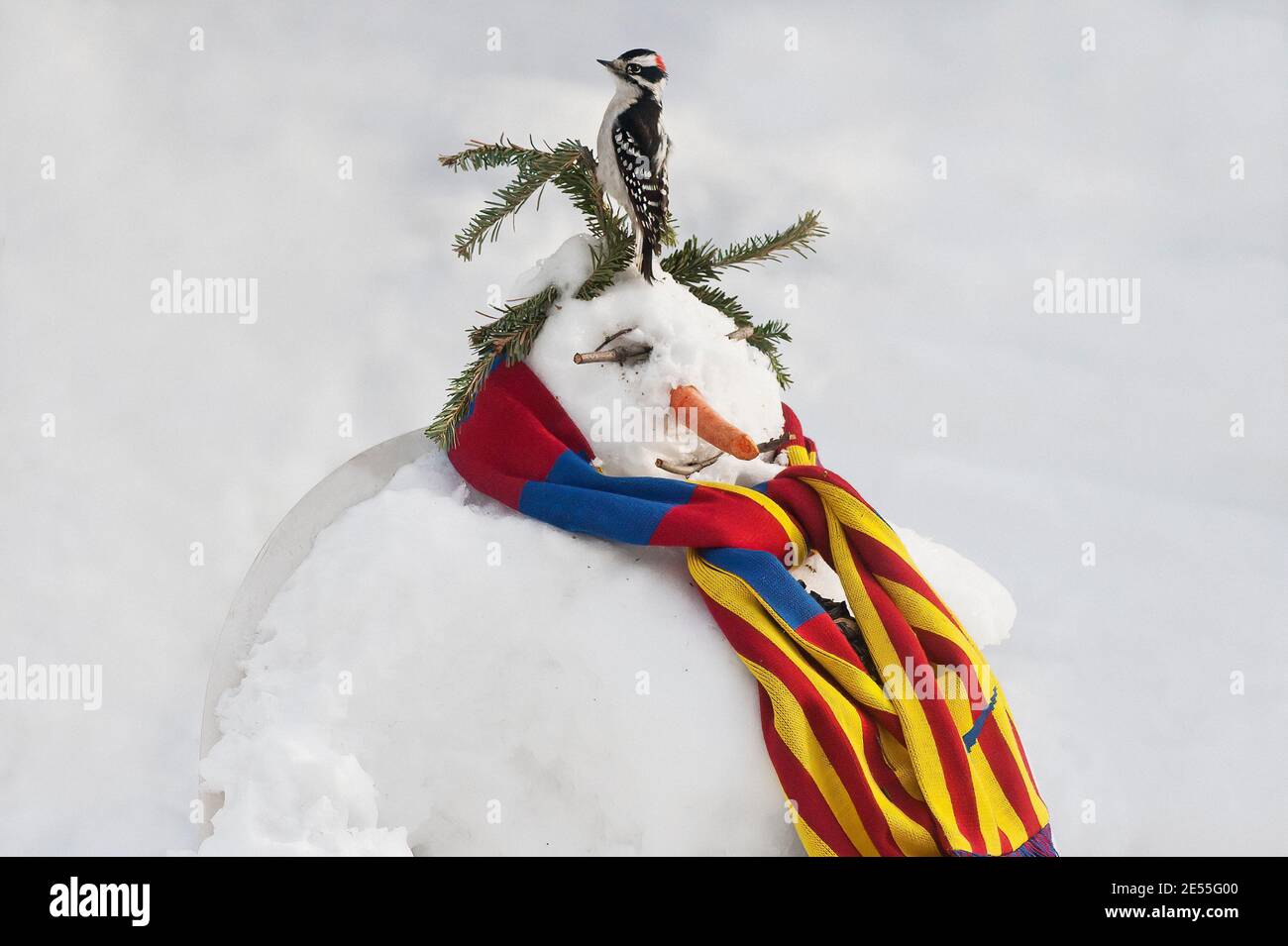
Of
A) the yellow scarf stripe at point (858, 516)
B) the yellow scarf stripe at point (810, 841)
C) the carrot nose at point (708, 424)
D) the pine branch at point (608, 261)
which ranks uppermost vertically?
the pine branch at point (608, 261)

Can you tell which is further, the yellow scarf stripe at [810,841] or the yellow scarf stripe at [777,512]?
the yellow scarf stripe at [777,512]

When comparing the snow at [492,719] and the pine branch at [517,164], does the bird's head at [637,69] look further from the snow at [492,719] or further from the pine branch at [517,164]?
the snow at [492,719]

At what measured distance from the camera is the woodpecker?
1450mm

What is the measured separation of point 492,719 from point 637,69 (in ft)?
2.43

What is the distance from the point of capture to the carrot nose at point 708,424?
4.66 ft

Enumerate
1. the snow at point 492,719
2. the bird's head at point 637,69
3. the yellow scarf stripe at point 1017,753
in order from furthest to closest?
1. the bird's head at point 637,69
2. the yellow scarf stripe at point 1017,753
3. the snow at point 492,719

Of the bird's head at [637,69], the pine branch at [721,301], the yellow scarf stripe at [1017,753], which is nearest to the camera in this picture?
the yellow scarf stripe at [1017,753]

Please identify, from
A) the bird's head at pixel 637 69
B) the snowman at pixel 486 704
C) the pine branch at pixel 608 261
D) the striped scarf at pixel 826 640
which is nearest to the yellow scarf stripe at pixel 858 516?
the striped scarf at pixel 826 640

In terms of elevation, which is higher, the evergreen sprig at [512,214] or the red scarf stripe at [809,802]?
the evergreen sprig at [512,214]

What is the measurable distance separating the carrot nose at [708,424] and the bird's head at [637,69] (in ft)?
1.14
